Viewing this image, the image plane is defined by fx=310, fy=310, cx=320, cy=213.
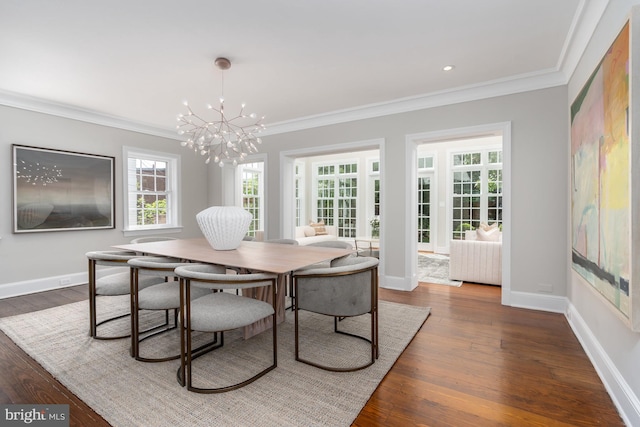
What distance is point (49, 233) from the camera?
423 cm

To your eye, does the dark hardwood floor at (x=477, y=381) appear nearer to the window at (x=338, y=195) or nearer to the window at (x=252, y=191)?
the window at (x=252, y=191)

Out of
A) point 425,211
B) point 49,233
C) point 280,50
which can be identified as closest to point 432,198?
point 425,211

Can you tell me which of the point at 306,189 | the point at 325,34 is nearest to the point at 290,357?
the point at 325,34

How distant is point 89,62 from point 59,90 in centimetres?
112

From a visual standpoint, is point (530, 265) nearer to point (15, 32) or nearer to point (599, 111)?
point (599, 111)

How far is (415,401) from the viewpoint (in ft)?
6.00

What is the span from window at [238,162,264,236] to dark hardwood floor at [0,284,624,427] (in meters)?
4.76

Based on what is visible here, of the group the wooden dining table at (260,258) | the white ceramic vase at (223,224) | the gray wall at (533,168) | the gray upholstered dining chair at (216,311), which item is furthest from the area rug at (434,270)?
the gray upholstered dining chair at (216,311)

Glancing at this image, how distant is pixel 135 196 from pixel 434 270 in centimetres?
539

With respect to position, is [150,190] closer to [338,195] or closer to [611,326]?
[338,195]

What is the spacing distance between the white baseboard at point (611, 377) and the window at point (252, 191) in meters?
5.94

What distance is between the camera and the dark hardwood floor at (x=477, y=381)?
1696 mm

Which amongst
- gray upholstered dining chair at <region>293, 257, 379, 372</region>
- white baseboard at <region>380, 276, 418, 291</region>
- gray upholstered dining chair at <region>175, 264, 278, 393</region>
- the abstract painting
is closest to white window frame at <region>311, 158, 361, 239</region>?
white baseboard at <region>380, 276, 418, 291</region>

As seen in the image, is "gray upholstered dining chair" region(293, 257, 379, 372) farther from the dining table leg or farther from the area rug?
the area rug
